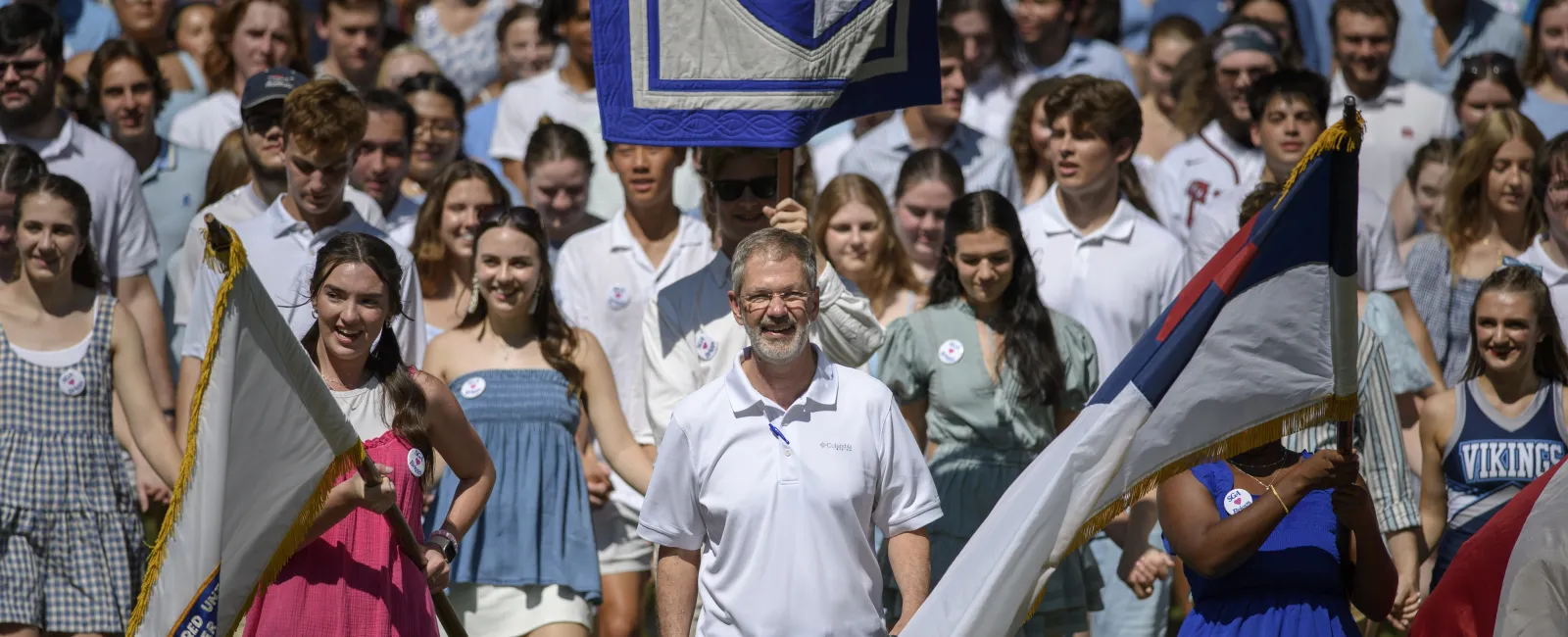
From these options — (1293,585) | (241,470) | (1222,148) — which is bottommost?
(1293,585)

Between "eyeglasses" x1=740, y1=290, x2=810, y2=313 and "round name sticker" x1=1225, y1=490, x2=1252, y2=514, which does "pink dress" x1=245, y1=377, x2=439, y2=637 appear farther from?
"round name sticker" x1=1225, y1=490, x2=1252, y2=514

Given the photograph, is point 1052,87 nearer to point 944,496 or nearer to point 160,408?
point 944,496

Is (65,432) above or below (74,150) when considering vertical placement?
below

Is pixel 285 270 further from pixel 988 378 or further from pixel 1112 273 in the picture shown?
pixel 1112 273

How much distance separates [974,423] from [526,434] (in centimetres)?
163

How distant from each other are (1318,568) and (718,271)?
2.61 m

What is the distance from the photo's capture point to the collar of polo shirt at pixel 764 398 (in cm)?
589

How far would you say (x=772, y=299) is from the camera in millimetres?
5855

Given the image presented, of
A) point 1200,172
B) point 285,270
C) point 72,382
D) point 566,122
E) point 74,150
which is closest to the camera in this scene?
A: point 72,382

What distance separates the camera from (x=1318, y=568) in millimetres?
5965

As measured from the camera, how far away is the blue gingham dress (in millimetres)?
7719

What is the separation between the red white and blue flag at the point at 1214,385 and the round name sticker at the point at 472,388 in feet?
8.38

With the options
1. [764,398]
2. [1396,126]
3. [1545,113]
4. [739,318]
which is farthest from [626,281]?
[1545,113]

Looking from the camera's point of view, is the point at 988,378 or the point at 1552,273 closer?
the point at 988,378
